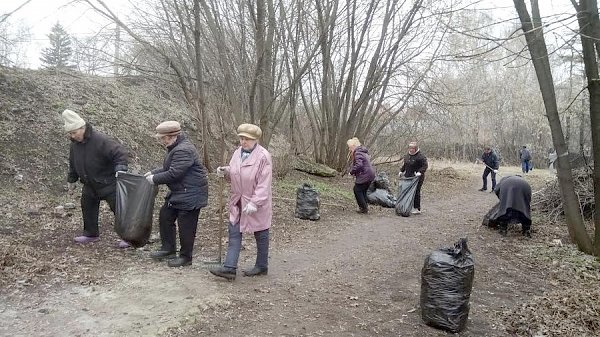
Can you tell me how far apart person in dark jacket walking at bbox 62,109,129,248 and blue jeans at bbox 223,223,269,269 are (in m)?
1.57

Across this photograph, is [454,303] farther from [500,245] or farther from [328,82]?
[328,82]

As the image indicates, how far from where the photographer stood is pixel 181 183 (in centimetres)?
508

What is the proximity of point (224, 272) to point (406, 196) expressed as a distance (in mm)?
5949

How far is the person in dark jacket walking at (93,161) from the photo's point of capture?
217 inches

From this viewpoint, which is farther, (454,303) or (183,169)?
(183,169)

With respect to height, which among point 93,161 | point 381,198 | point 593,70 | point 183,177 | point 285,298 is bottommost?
point 285,298

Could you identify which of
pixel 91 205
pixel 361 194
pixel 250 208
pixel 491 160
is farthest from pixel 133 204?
pixel 491 160

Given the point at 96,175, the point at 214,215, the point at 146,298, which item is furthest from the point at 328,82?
the point at 146,298

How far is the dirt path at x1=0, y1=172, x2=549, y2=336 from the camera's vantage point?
12.5 ft

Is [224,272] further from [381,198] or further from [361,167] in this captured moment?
[381,198]

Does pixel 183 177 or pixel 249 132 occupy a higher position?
pixel 249 132

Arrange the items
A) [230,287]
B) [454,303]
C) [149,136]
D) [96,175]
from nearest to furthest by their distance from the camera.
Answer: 1. [454,303]
2. [230,287]
3. [96,175]
4. [149,136]

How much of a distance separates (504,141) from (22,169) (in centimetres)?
3679

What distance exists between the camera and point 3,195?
7129 mm
